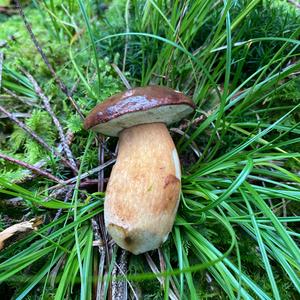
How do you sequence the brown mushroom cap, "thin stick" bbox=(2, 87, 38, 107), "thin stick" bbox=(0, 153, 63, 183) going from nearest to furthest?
the brown mushroom cap → "thin stick" bbox=(0, 153, 63, 183) → "thin stick" bbox=(2, 87, 38, 107)

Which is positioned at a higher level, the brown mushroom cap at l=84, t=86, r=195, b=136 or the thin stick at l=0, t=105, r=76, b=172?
the brown mushroom cap at l=84, t=86, r=195, b=136

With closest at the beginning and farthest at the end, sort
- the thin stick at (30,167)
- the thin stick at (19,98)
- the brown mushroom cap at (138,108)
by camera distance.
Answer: the brown mushroom cap at (138,108)
the thin stick at (30,167)
the thin stick at (19,98)

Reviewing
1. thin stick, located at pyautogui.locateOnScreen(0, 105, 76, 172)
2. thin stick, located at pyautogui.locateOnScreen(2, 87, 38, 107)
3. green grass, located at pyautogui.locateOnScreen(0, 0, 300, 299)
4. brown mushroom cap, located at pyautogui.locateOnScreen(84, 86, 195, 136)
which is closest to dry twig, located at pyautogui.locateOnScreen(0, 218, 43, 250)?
green grass, located at pyautogui.locateOnScreen(0, 0, 300, 299)

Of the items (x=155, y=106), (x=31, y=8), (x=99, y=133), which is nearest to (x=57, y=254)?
(x=99, y=133)

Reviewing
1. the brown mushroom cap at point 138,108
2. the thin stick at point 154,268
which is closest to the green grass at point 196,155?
the thin stick at point 154,268

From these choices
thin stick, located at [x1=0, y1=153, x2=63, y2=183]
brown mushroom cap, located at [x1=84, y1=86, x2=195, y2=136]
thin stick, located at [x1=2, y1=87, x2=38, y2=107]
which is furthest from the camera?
thin stick, located at [x1=2, y1=87, x2=38, y2=107]

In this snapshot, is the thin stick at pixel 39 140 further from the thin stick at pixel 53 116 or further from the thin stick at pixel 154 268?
the thin stick at pixel 154 268

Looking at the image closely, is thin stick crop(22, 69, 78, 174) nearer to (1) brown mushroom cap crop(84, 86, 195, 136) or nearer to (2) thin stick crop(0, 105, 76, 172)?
(2) thin stick crop(0, 105, 76, 172)

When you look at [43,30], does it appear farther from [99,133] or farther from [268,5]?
[268,5]

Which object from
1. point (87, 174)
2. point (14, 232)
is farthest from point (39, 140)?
point (14, 232)
